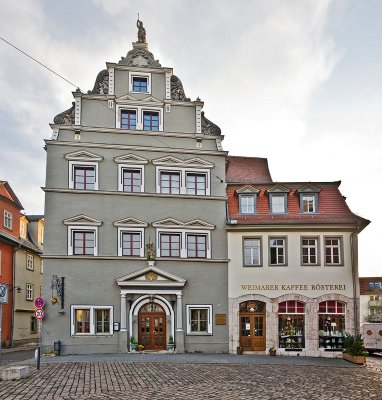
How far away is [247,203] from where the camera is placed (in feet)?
98.9

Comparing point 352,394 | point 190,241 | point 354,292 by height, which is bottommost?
point 352,394

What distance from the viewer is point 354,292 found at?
2858cm

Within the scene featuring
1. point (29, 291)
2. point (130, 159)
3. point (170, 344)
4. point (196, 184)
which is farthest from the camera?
point (29, 291)

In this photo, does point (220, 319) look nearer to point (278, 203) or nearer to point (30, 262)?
point (278, 203)

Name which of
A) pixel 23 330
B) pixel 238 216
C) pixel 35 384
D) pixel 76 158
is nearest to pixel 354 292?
pixel 238 216

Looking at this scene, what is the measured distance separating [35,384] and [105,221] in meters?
12.7

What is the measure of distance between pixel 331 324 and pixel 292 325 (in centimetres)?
217

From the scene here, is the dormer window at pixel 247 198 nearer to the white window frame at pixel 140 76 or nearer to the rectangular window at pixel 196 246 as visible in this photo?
the rectangular window at pixel 196 246

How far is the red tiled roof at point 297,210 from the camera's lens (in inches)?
1146

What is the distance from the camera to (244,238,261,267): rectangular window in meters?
28.8

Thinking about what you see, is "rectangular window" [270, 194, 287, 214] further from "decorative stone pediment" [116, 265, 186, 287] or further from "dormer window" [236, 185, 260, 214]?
"decorative stone pediment" [116, 265, 186, 287]

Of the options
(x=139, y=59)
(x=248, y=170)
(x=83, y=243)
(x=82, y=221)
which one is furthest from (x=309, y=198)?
(x=83, y=243)

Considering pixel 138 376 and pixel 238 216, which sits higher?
pixel 238 216

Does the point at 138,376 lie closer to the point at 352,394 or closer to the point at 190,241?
the point at 352,394
